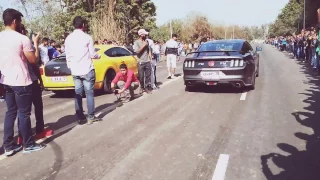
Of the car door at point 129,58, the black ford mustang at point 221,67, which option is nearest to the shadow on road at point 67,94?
the car door at point 129,58

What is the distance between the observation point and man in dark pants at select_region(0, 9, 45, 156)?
4.20m

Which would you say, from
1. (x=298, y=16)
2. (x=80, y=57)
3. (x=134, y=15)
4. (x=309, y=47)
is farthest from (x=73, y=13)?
(x=298, y=16)

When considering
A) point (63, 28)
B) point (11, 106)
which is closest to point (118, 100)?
point (11, 106)

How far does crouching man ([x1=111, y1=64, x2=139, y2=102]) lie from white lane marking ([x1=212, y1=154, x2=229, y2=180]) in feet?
14.1

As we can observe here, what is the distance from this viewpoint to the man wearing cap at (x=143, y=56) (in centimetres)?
903

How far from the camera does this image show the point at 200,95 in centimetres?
849

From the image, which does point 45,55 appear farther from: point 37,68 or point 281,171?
point 281,171

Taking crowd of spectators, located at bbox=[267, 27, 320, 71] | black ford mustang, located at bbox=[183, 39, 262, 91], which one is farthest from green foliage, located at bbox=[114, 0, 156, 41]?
black ford mustang, located at bbox=[183, 39, 262, 91]

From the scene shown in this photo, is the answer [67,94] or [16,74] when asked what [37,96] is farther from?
[67,94]

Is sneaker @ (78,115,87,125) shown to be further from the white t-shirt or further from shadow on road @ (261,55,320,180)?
shadow on road @ (261,55,320,180)

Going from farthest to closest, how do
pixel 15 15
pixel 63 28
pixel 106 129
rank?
1. pixel 63 28
2. pixel 106 129
3. pixel 15 15

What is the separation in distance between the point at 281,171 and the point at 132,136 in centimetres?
230

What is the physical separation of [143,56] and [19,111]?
501 centimetres

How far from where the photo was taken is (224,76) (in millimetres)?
8195
